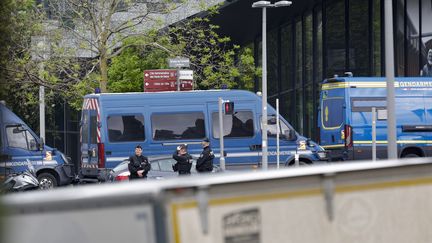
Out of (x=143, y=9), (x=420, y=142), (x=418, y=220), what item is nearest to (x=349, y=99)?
(x=420, y=142)

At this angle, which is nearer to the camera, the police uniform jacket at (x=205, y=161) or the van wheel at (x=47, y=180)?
the police uniform jacket at (x=205, y=161)

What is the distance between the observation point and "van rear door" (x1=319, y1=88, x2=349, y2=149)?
33.0m

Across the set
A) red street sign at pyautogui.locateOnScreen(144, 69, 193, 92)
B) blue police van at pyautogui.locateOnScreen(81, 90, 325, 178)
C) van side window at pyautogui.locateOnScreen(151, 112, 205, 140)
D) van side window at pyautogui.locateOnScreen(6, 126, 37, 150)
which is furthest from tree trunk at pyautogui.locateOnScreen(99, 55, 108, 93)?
van side window at pyautogui.locateOnScreen(151, 112, 205, 140)

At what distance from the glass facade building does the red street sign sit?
9.42 m

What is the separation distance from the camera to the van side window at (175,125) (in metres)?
30.1

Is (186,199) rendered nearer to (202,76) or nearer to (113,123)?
(113,123)

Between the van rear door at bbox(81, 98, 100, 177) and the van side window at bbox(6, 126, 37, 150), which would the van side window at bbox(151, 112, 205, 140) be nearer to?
the van rear door at bbox(81, 98, 100, 177)

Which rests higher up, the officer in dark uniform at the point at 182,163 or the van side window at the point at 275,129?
the van side window at the point at 275,129

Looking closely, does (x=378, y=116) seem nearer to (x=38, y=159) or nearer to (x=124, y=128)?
(x=124, y=128)

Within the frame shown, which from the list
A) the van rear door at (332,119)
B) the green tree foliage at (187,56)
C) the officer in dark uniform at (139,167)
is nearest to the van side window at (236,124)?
the van rear door at (332,119)

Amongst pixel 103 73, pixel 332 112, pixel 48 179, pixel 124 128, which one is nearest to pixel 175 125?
pixel 124 128

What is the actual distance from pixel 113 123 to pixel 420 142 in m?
9.24

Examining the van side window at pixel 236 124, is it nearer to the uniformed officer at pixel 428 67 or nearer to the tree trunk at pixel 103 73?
the tree trunk at pixel 103 73

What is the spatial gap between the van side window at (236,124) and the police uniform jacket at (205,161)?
19.6ft
